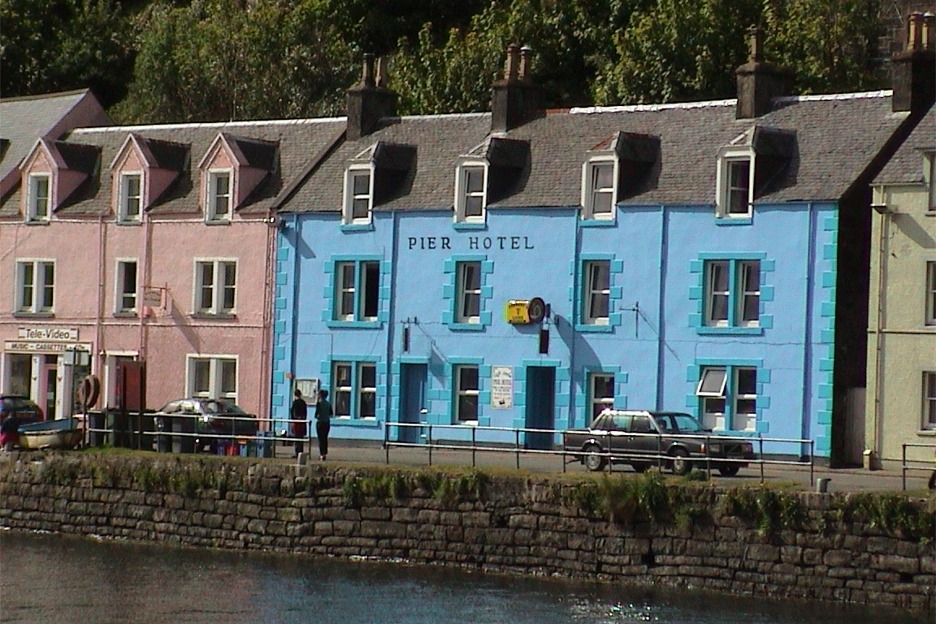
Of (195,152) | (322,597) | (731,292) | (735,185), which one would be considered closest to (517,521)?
(322,597)

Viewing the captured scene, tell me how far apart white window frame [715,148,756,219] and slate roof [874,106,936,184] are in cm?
347

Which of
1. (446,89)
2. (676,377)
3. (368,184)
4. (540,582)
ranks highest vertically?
(446,89)

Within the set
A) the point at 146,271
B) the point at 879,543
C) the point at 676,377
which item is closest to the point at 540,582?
the point at 879,543

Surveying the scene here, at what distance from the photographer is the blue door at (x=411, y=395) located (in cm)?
5553

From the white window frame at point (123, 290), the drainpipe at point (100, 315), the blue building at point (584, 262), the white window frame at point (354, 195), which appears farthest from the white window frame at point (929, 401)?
the drainpipe at point (100, 315)

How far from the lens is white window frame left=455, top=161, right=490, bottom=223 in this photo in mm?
54906

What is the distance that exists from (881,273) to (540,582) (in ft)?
43.9

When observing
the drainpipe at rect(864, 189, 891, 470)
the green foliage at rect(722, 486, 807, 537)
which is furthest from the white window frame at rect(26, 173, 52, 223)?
the green foliage at rect(722, 486, 807, 537)

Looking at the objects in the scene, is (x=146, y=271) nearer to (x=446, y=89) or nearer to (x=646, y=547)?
(x=446, y=89)

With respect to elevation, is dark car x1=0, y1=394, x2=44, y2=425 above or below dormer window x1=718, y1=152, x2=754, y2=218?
below

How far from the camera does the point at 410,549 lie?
41719mm

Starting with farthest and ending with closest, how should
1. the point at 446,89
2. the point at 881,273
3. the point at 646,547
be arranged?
the point at 446,89 < the point at 881,273 < the point at 646,547

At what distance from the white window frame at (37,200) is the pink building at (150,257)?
3cm

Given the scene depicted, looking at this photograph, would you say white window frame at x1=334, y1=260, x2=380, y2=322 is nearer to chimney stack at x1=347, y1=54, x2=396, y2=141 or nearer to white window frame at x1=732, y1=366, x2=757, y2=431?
chimney stack at x1=347, y1=54, x2=396, y2=141
